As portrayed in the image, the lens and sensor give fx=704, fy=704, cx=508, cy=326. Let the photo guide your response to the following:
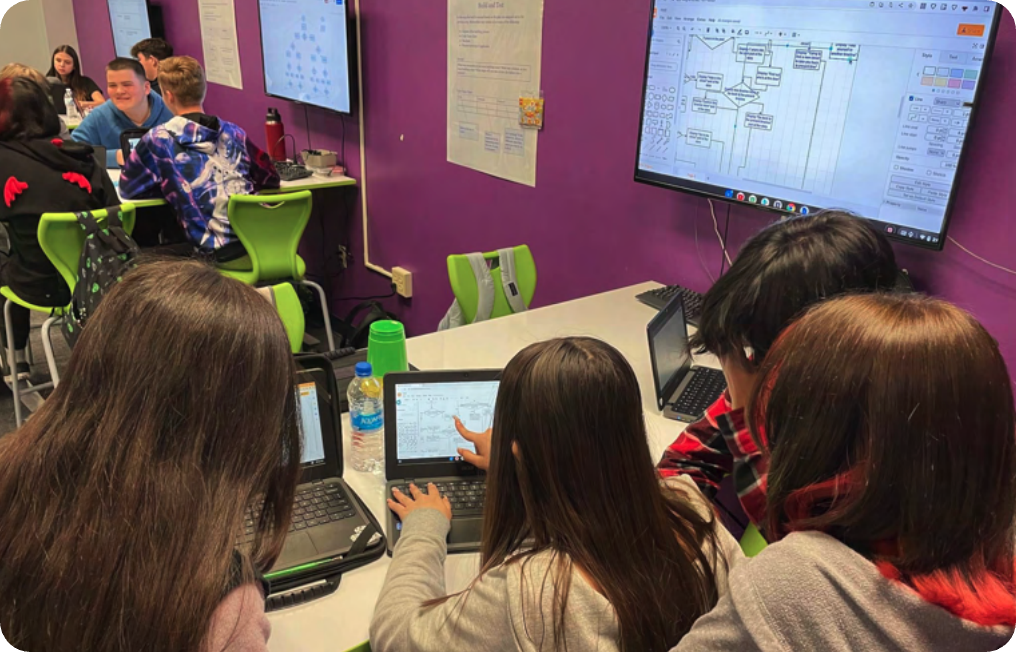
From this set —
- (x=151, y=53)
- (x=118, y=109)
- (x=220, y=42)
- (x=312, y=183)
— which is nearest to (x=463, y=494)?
(x=312, y=183)

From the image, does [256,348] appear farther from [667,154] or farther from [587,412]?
[667,154]

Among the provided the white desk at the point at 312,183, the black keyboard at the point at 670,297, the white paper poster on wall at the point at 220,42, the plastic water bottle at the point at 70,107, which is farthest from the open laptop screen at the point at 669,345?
the plastic water bottle at the point at 70,107

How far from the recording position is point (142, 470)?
0.70 m

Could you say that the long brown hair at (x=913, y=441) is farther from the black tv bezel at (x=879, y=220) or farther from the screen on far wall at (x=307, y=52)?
the screen on far wall at (x=307, y=52)

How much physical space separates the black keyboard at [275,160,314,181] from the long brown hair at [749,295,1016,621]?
3.09 meters

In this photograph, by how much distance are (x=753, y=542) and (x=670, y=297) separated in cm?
98

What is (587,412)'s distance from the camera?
86cm

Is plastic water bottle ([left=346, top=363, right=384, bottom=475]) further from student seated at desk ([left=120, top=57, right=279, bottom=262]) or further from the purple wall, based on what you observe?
student seated at desk ([left=120, top=57, right=279, bottom=262])

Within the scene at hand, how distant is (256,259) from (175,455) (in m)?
2.22

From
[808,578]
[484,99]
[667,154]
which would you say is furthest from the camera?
[484,99]

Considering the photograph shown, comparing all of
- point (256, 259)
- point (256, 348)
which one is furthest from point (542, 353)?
point (256, 259)

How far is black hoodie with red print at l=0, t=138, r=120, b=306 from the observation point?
2.48m

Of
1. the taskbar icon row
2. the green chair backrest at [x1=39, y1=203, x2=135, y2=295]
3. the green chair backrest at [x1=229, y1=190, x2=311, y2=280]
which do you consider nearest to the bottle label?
the taskbar icon row

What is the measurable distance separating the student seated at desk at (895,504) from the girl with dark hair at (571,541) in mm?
148
